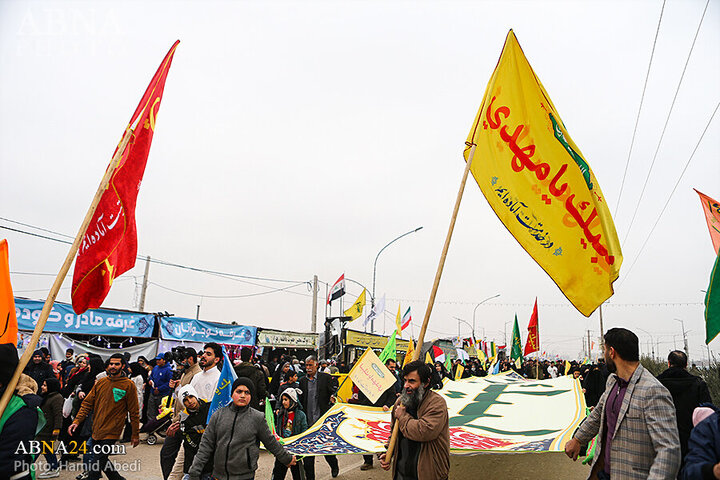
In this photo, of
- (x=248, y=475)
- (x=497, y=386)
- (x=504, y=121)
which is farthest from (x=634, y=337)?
(x=497, y=386)

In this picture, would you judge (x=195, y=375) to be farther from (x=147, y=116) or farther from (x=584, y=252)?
(x=584, y=252)

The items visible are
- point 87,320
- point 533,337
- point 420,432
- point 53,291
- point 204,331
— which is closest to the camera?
point 53,291

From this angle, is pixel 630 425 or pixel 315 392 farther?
pixel 315 392

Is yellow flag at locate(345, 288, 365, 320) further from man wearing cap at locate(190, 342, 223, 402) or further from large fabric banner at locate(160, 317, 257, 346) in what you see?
man wearing cap at locate(190, 342, 223, 402)

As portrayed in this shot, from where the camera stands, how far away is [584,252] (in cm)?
570

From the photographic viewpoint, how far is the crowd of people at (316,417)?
10.5ft

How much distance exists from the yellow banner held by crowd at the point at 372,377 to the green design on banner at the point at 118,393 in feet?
10.3

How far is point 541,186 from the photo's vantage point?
227 inches

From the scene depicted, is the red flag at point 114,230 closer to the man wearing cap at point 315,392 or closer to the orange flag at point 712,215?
the man wearing cap at point 315,392

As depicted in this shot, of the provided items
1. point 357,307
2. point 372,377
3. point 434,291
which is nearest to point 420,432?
point 434,291

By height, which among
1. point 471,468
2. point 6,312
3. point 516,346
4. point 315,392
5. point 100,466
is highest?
point 6,312

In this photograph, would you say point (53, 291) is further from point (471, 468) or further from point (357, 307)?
point (357, 307)

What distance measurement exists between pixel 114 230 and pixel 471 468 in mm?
6724

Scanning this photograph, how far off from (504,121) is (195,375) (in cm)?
496
